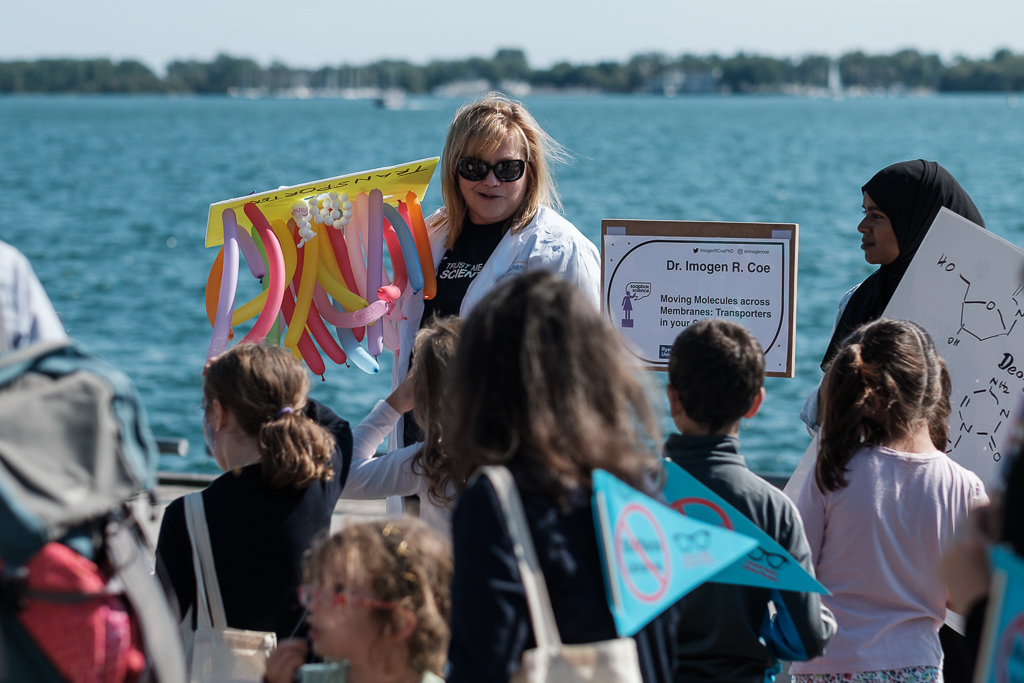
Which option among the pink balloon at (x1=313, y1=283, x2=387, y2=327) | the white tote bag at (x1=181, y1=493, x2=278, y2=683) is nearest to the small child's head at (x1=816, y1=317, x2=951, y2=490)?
the white tote bag at (x1=181, y1=493, x2=278, y2=683)

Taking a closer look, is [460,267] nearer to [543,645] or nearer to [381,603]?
[381,603]

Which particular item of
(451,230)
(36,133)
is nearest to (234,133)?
(36,133)

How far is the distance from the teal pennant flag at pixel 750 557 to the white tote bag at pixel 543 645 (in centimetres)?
43

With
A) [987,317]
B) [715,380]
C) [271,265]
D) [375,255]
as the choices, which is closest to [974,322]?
[987,317]

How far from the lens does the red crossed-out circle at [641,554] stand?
1.67m

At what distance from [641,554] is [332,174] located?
1333 inches

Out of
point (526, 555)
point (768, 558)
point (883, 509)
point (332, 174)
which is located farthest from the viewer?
point (332, 174)

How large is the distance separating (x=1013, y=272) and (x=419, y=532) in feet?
7.39

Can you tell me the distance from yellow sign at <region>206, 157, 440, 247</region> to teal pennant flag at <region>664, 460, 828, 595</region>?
1.87m

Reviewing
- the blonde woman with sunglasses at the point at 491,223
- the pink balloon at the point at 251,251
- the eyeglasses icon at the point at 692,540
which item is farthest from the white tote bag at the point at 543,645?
the pink balloon at the point at 251,251

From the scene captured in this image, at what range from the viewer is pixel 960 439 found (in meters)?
3.25

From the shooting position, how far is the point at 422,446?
269 centimetres

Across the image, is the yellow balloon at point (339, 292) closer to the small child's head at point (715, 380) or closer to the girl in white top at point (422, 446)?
the girl in white top at point (422, 446)

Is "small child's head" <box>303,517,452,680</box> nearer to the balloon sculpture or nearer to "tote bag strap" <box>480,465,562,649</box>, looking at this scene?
"tote bag strap" <box>480,465,562,649</box>
